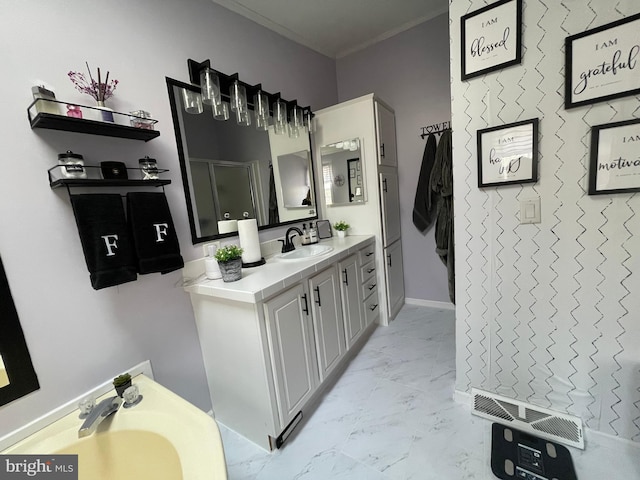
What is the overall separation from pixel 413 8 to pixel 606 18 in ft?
5.31

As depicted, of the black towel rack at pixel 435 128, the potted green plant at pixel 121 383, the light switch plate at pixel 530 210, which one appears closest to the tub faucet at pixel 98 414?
the potted green plant at pixel 121 383

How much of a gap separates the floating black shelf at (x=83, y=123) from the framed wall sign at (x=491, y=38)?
1538 millimetres

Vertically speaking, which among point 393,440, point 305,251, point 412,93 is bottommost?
point 393,440

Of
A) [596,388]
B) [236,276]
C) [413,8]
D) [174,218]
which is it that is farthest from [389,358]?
[413,8]

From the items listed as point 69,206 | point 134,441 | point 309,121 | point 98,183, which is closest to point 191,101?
point 98,183

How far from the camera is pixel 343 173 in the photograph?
2.50 metres

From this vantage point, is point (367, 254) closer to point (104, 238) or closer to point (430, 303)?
point (430, 303)

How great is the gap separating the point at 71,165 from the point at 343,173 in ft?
6.27

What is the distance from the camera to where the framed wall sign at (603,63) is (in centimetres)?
101

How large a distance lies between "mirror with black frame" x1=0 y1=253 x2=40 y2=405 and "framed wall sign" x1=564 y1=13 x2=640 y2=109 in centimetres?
234

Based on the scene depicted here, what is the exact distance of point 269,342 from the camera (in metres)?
1.30

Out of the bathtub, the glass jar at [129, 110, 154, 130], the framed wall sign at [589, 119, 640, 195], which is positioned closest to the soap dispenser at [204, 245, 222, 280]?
the bathtub

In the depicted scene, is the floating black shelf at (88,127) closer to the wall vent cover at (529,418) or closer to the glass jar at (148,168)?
the glass jar at (148,168)

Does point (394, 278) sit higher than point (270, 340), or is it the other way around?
point (270, 340)
